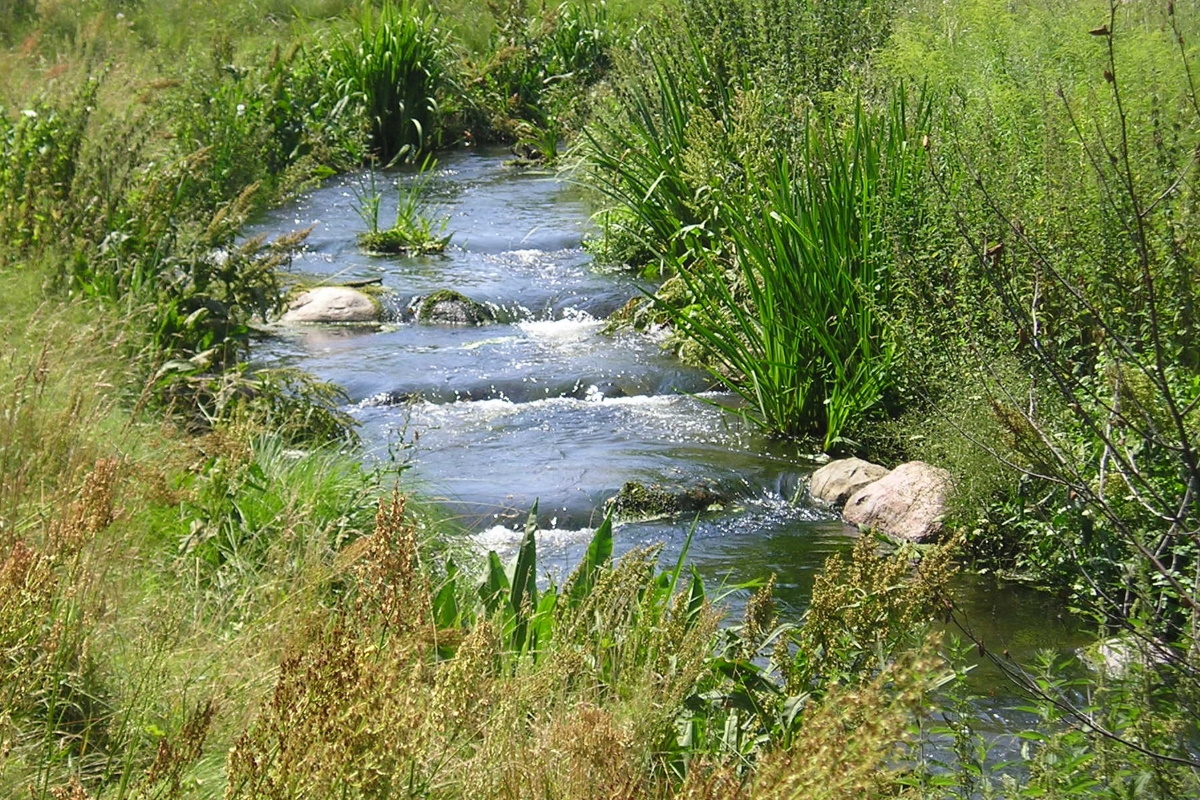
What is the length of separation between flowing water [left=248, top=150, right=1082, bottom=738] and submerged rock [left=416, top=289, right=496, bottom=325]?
0.11m

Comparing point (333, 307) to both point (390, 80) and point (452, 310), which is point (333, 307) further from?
point (390, 80)

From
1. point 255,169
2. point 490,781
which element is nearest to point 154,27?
point 255,169

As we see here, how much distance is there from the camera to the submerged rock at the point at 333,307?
1000 centimetres

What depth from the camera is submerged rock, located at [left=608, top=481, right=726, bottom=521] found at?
255 inches

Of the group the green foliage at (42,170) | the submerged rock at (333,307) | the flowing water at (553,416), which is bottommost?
the flowing water at (553,416)

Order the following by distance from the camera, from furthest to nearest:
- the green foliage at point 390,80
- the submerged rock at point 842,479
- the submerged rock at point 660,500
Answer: the green foliage at point 390,80
the submerged rock at point 842,479
the submerged rock at point 660,500

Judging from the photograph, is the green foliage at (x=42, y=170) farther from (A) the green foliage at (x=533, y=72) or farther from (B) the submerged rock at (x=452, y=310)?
(A) the green foliage at (x=533, y=72)

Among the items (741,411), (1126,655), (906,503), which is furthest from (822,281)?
(1126,655)

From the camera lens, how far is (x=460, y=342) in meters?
9.54

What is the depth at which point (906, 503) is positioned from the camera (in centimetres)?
618

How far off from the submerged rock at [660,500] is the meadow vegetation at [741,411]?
0.94m

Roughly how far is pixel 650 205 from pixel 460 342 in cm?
171

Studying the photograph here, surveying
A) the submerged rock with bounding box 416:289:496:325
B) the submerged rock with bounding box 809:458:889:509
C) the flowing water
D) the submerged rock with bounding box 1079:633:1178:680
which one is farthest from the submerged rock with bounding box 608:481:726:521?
the submerged rock with bounding box 416:289:496:325

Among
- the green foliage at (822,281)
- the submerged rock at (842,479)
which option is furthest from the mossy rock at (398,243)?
the submerged rock at (842,479)
